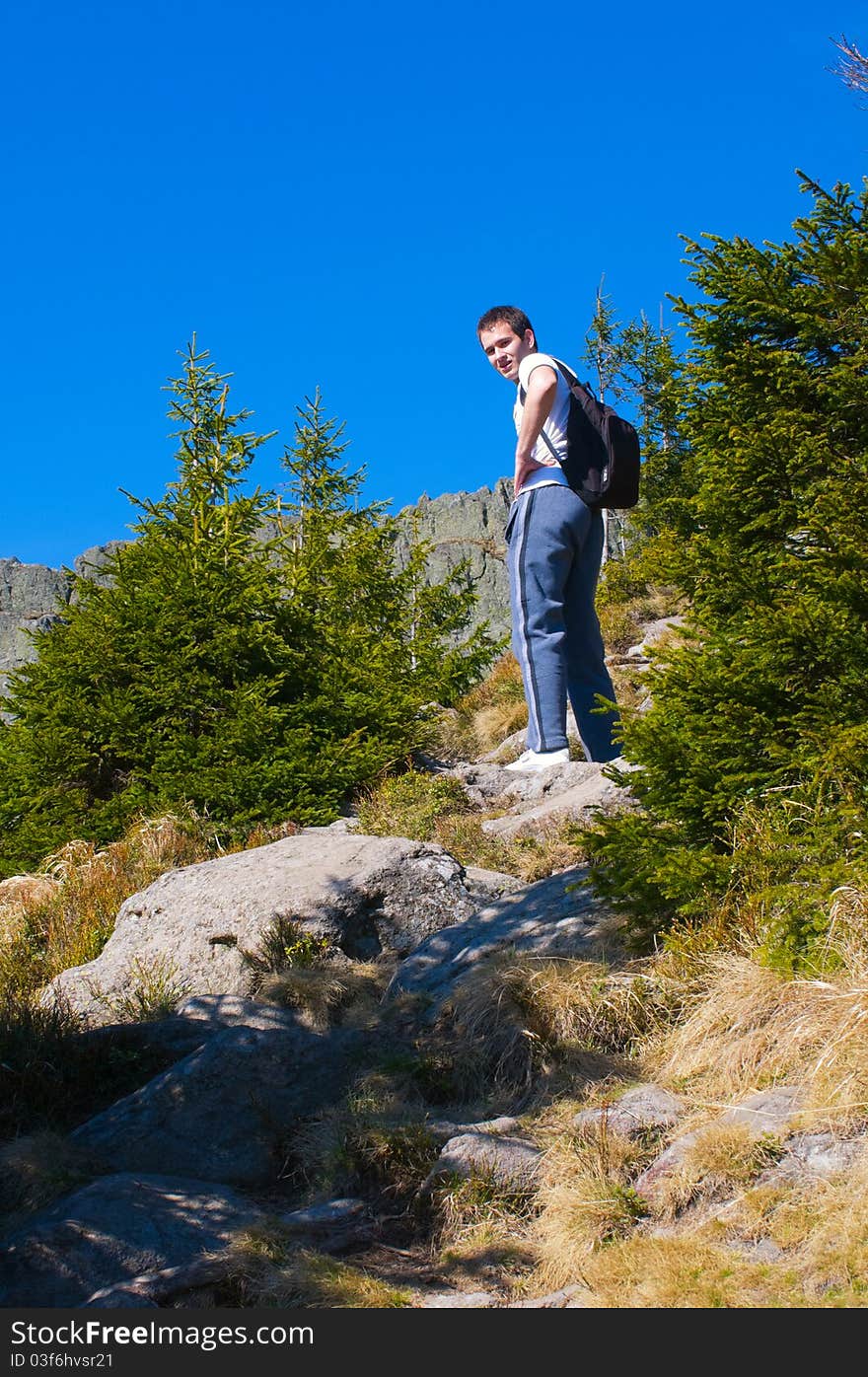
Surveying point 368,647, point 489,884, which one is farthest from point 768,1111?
point 368,647

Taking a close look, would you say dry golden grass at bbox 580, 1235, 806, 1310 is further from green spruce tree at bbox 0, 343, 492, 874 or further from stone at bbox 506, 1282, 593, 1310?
green spruce tree at bbox 0, 343, 492, 874

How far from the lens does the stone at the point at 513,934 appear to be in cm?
562

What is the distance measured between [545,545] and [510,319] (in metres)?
1.63

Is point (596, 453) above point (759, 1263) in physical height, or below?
above

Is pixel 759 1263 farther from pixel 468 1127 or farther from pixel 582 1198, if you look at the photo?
pixel 468 1127

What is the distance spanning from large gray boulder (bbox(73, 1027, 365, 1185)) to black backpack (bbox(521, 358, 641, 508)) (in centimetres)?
402

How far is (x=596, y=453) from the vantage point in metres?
7.41

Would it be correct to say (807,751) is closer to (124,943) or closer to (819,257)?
(819,257)

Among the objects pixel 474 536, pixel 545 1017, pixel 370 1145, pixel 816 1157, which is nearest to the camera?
pixel 816 1157

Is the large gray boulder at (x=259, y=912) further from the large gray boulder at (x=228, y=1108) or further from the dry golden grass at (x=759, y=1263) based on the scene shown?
the dry golden grass at (x=759, y=1263)

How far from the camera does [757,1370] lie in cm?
286

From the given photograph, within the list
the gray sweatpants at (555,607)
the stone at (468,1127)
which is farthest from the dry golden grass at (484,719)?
the stone at (468,1127)

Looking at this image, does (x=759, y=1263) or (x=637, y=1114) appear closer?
(x=759, y=1263)

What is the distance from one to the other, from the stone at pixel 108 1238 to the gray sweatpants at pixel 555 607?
400cm
